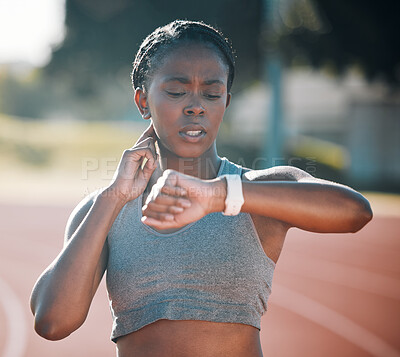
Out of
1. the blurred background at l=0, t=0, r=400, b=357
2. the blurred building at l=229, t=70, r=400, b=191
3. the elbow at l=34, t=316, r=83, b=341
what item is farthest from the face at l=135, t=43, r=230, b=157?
the blurred building at l=229, t=70, r=400, b=191

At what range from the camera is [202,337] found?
196 cm

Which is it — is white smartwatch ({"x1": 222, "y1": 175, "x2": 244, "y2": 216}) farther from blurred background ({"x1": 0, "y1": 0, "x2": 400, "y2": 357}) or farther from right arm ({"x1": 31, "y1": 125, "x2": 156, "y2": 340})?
blurred background ({"x1": 0, "y1": 0, "x2": 400, "y2": 357})

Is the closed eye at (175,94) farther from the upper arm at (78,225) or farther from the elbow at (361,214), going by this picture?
the elbow at (361,214)

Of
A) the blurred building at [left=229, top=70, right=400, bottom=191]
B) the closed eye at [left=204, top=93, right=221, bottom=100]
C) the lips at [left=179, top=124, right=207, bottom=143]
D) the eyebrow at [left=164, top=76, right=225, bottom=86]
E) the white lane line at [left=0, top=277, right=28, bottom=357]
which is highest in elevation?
the blurred building at [left=229, top=70, right=400, bottom=191]

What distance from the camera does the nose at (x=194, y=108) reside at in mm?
2094

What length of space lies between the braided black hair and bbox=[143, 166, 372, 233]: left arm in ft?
2.09

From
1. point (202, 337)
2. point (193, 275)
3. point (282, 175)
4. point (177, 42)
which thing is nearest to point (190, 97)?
point (177, 42)

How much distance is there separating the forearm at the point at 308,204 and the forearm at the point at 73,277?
58 centimetres

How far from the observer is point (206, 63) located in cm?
210

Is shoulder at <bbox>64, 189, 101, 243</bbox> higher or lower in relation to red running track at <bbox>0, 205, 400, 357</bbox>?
higher

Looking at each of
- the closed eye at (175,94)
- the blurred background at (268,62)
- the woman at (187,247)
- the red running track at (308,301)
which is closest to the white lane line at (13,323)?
the red running track at (308,301)

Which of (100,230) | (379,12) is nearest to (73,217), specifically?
(100,230)

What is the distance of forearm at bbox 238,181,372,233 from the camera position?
177 cm

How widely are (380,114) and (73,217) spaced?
2274 centimetres
